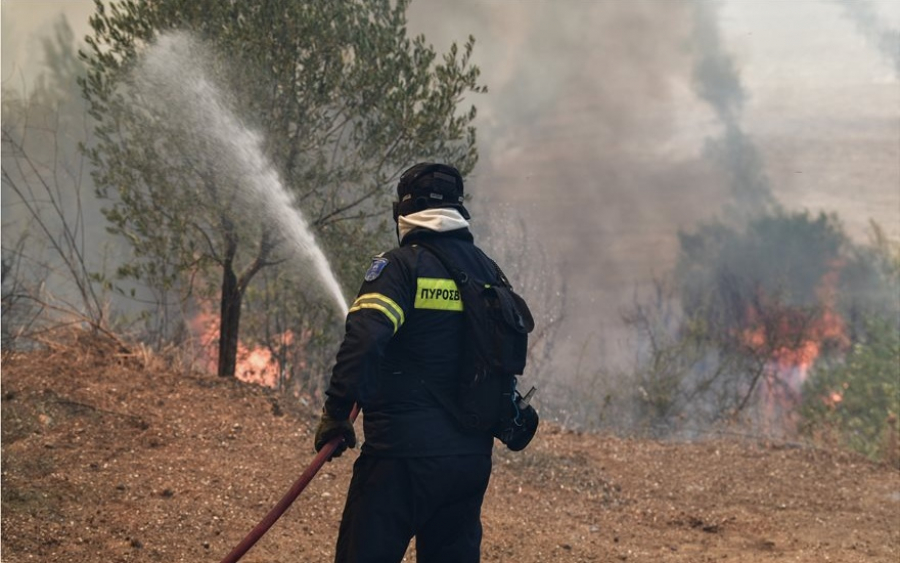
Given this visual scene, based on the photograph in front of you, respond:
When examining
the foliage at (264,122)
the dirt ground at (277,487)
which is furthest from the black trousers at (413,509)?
the foliage at (264,122)

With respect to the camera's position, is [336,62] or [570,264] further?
[570,264]

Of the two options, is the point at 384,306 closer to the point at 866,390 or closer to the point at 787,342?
the point at 866,390

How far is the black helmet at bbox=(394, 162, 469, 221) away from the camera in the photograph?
3896 millimetres

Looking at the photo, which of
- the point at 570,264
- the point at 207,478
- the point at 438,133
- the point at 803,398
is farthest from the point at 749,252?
the point at 207,478

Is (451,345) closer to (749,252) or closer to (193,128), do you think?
(193,128)

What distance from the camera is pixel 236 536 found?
5.85m

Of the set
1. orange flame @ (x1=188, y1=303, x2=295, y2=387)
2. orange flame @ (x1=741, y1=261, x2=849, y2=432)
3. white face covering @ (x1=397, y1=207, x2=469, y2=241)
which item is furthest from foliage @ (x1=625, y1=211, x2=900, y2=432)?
white face covering @ (x1=397, y1=207, x2=469, y2=241)

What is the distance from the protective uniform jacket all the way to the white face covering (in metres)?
0.04

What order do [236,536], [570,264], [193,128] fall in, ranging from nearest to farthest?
[236,536] → [193,128] → [570,264]

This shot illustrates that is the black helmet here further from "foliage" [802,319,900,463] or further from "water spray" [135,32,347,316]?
"foliage" [802,319,900,463]

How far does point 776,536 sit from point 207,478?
172 inches

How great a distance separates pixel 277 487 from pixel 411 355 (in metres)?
3.49

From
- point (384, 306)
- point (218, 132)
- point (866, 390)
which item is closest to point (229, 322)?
point (218, 132)

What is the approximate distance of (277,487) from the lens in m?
6.80
